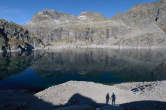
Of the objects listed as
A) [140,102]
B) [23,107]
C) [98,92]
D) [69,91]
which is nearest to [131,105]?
[140,102]

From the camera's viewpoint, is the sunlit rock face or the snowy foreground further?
the sunlit rock face

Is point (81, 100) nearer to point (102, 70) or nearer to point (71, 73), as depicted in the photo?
point (71, 73)

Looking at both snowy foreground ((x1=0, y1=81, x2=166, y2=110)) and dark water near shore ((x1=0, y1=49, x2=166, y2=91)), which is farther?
dark water near shore ((x1=0, y1=49, x2=166, y2=91))

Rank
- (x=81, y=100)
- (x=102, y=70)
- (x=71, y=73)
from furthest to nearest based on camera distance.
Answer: (x=102, y=70), (x=71, y=73), (x=81, y=100)

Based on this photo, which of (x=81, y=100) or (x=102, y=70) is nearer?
(x=81, y=100)

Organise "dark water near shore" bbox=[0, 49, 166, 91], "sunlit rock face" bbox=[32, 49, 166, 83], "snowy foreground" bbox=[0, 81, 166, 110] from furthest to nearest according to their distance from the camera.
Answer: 1. "sunlit rock face" bbox=[32, 49, 166, 83]
2. "dark water near shore" bbox=[0, 49, 166, 91]
3. "snowy foreground" bbox=[0, 81, 166, 110]

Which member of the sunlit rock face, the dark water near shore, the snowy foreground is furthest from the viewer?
the sunlit rock face

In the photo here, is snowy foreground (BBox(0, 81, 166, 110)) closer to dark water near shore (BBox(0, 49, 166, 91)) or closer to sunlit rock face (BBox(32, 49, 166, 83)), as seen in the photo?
dark water near shore (BBox(0, 49, 166, 91))

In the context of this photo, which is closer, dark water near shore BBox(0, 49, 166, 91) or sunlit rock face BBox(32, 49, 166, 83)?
dark water near shore BBox(0, 49, 166, 91)

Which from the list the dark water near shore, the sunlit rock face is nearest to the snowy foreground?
the dark water near shore

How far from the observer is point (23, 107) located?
22.5m

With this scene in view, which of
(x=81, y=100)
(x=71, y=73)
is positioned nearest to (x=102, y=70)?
(x=71, y=73)

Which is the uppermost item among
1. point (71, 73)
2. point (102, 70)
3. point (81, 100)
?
point (81, 100)

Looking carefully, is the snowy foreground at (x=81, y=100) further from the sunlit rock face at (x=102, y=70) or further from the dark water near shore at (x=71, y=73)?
the sunlit rock face at (x=102, y=70)
